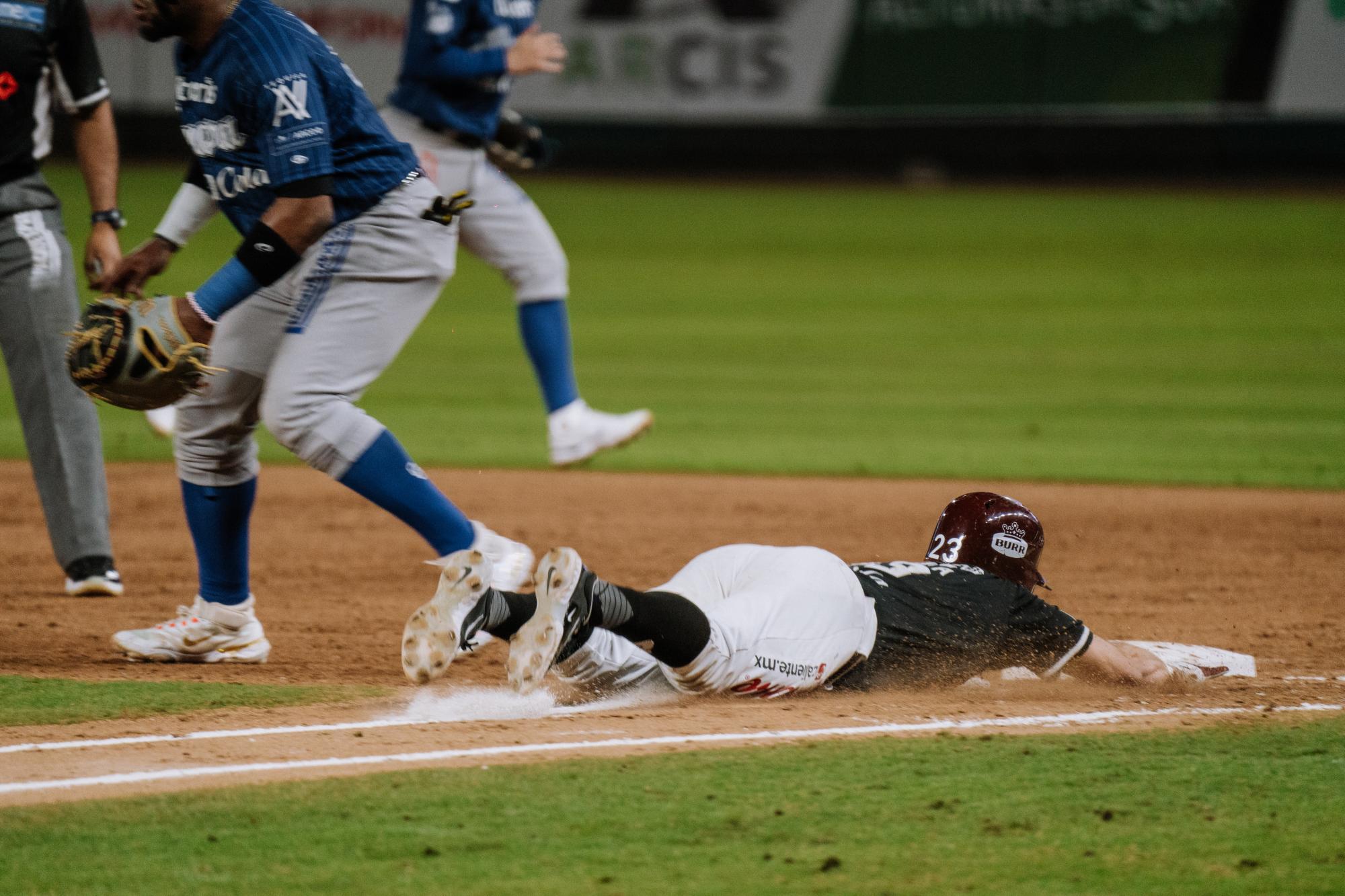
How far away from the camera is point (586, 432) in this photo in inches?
257

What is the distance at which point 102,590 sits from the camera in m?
5.92

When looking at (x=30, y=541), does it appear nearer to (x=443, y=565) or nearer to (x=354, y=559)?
(x=354, y=559)

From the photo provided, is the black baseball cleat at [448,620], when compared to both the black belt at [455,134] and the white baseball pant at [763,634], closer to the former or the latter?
the white baseball pant at [763,634]

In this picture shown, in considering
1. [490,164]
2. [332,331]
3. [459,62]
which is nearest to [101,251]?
[332,331]

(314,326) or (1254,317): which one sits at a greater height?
(314,326)

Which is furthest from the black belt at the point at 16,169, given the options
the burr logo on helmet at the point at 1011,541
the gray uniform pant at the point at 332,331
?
the burr logo on helmet at the point at 1011,541

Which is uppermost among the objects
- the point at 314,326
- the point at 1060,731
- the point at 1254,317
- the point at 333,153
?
the point at 333,153

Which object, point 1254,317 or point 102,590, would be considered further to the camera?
point 1254,317

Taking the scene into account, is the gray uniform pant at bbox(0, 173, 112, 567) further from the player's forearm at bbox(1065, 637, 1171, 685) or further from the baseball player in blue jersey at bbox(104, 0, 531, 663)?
the player's forearm at bbox(1065, 637, 1171, 685)

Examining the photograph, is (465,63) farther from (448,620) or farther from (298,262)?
(448,620)

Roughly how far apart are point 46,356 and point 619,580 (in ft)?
6.93

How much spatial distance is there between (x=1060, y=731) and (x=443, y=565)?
1.54m

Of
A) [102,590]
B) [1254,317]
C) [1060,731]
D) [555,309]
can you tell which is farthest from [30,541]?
[1254,317]

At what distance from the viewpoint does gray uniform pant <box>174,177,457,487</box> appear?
452cm
